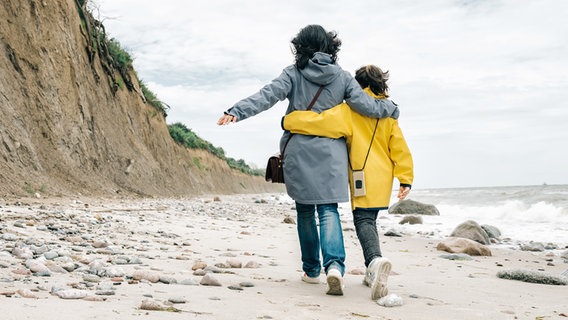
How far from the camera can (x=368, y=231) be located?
149 inches

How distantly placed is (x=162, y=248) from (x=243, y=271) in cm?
129

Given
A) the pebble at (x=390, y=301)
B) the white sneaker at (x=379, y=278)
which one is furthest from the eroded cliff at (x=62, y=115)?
the pebble at (x=390, y=301)

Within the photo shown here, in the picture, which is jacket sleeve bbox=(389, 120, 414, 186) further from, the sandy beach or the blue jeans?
the sandy beach

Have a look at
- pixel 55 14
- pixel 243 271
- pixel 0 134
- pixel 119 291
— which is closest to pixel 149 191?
pixel 55 14

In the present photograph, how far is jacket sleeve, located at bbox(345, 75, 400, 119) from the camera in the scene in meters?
3.77

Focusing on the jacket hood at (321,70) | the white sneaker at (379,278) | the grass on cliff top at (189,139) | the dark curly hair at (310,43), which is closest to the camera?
the white sneaker at (379,278)

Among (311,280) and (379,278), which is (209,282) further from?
(379,278)

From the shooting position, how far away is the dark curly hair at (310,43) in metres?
3.92

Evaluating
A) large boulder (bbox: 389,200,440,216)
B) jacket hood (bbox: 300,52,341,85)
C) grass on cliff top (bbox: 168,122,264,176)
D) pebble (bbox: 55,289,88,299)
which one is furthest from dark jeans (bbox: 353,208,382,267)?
grass on cliff top (bbox: 168,122,264,176)

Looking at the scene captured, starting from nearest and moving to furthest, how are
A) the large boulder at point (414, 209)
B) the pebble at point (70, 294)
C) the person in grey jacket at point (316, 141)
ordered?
the pebble at point (70, 294), the person in grey jacket at point (316, 141), the large boulder at point (414, 209)

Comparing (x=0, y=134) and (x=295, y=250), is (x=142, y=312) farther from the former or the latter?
(x=0, y=134)

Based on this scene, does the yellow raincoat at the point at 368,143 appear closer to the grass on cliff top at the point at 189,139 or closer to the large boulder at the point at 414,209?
the large boulder at the point at 414,209

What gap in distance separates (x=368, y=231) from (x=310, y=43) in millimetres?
1443

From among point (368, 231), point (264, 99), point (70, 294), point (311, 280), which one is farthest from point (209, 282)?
point (264, 99)
